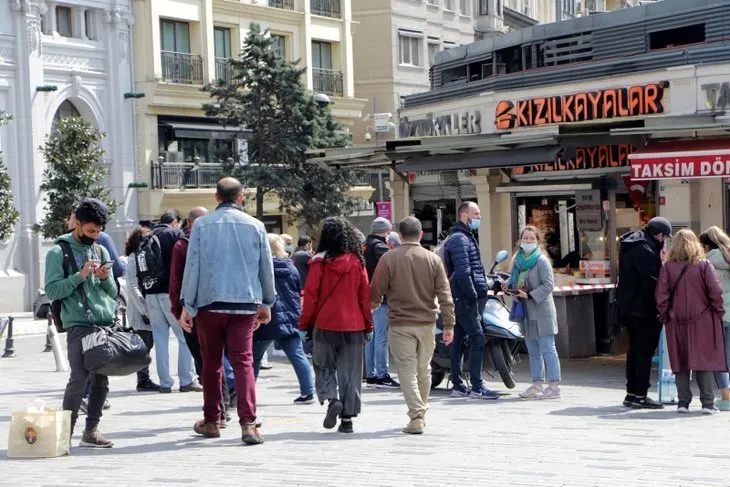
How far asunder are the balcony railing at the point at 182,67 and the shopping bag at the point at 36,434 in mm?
36479

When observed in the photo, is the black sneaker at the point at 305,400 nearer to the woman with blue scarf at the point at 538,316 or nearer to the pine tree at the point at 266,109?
the woman with blue scarf at the point at 538,316

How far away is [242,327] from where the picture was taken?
10.1m

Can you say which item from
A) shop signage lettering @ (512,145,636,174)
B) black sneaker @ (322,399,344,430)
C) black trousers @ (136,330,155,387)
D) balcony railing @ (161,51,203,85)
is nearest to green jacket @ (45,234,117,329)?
black sneaker @ (322,399,344,430)

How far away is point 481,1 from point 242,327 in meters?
55.5

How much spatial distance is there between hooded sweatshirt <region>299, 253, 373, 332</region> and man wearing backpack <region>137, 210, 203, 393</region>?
278cm

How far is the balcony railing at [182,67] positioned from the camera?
4578cm

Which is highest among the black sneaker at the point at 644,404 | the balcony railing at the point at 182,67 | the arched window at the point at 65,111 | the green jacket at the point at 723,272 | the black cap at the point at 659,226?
Result: the balcony railing at the point at 182,67

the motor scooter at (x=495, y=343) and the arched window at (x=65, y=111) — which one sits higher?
the arched window at (x=65, y=111)

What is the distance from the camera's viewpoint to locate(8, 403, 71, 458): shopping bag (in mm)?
9641

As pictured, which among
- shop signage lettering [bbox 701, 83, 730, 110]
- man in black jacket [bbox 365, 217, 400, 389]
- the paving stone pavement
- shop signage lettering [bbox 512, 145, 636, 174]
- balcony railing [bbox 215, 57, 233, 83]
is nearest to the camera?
the paving stone pavement

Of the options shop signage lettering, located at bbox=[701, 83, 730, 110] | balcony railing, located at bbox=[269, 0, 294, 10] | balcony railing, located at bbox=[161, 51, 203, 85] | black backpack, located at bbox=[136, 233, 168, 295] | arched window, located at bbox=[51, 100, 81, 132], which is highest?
balcony railing, located at bbox=[269, 0, 294, 10]

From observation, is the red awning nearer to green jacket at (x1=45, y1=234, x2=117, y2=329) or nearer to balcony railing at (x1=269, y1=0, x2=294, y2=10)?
green jacket at (x1=45, y1=234, x2=117, y2=329)

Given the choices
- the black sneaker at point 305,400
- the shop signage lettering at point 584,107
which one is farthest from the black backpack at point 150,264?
the shop signage lettering at point 584,107

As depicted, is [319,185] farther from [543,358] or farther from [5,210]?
[543,358]
